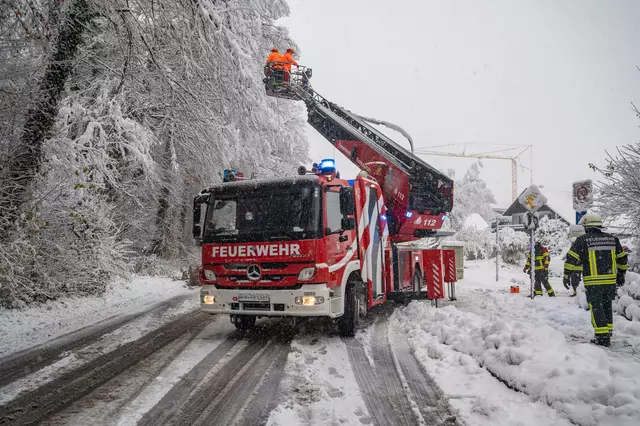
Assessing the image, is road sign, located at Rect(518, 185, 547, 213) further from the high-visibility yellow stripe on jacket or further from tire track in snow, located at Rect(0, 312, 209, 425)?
tire track in snow, located at Rect(0, 312, 209, 425)

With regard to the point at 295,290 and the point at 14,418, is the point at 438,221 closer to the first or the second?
the point at 295,290

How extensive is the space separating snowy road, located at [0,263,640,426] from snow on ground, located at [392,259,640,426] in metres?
0.01

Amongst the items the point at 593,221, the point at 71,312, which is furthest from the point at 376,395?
the point at 71,312

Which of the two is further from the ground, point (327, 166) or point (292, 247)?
point (327, 166)

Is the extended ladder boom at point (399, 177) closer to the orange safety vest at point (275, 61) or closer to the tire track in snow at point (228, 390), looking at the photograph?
the orange safety vest at point (275, 61)

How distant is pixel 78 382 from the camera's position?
4.76 metres

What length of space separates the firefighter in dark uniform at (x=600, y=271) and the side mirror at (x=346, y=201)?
11.4 feet

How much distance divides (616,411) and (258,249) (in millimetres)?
4593

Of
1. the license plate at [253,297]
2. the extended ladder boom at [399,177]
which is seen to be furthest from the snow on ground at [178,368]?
the extended ladder boom at [399,177]

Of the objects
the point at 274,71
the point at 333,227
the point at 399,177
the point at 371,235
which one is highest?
the point at 274,71

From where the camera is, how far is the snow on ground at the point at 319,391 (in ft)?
12.5

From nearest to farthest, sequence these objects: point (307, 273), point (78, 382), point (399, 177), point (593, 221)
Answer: point (78, 382), point (307, 273), point (593, 221), point (399, 177)

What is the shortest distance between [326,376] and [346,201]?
9.07ft

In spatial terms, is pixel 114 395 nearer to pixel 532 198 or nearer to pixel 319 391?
pixel 319 391
